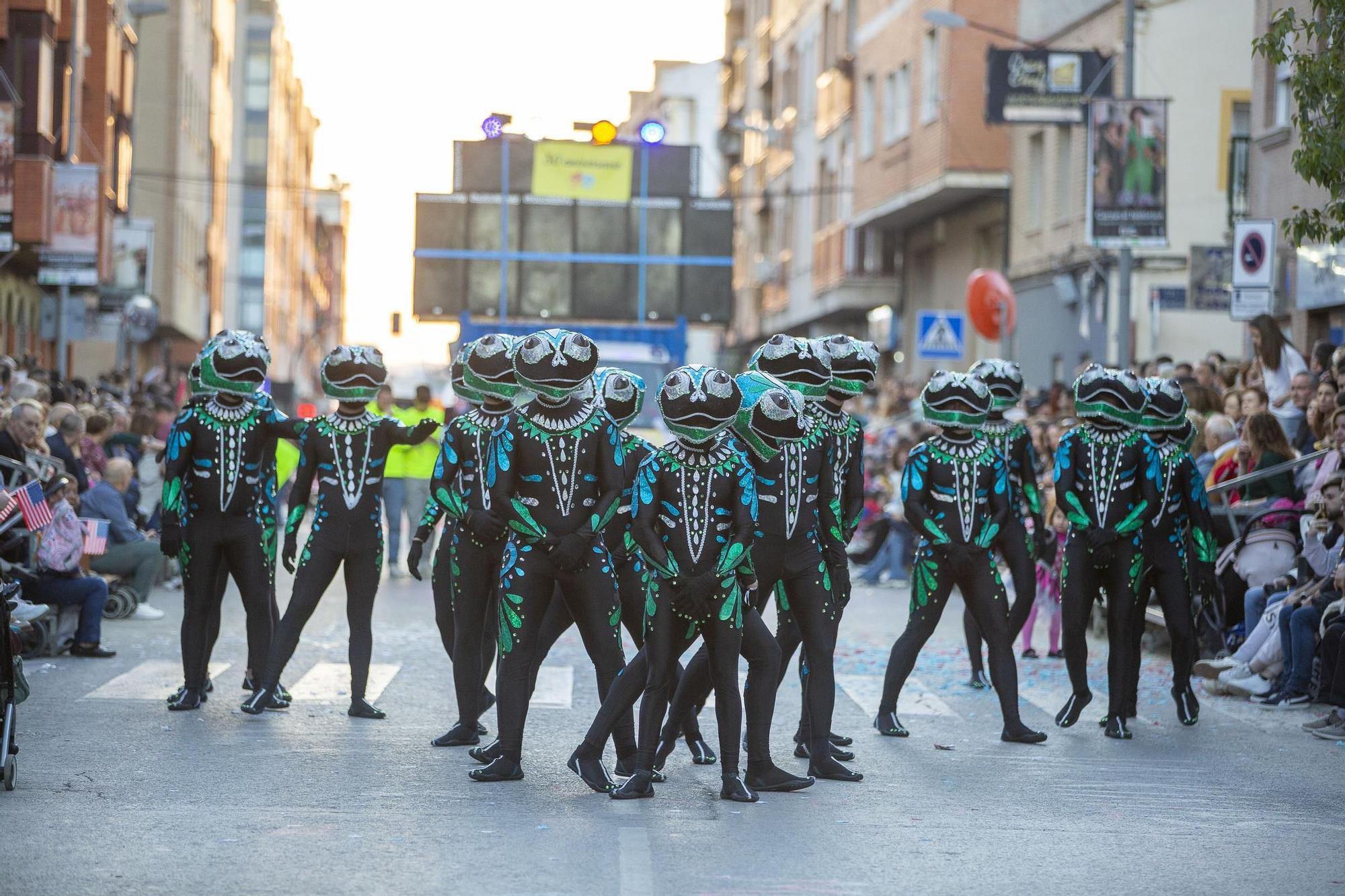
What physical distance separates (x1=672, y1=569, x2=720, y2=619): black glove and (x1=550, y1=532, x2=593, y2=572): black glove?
524 millimetres

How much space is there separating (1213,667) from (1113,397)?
3505 mm

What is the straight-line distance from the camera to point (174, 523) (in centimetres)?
1189

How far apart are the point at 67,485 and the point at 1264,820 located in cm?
974

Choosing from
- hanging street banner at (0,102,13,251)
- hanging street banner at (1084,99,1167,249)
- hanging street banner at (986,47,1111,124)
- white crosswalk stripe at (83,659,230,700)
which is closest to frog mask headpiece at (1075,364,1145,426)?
white crosswalk stripe at (83,659,230,700)

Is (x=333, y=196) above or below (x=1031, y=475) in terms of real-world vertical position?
above

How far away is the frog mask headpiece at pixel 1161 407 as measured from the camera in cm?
1180

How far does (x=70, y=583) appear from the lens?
14648 mm

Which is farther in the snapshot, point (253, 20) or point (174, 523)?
point (253, 20)

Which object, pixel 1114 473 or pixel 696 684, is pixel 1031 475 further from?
pixel 696 684

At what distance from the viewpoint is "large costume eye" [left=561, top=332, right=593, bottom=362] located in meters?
9.42

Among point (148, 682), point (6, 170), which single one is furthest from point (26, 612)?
point (6, 170)

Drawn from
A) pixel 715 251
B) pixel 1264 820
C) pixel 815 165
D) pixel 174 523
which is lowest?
pixel 1264 820

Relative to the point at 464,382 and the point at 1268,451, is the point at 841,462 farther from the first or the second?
the point at 1268,451

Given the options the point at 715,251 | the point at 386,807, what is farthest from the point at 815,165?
the point at 386,807
